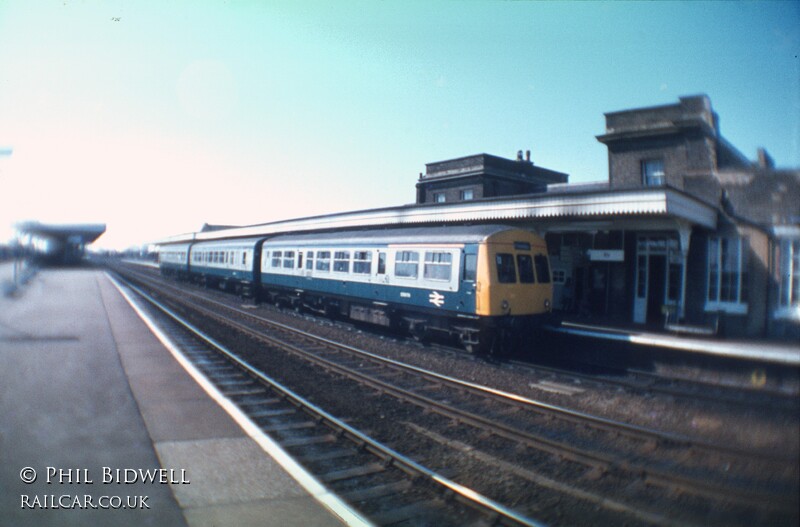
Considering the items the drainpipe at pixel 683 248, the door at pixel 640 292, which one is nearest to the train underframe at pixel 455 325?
the drainpipe at pixel 683 248

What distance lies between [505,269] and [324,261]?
333 inches

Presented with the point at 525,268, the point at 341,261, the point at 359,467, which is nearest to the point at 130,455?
the point at 359,467

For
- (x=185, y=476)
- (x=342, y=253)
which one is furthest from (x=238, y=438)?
(x=342, y=253)

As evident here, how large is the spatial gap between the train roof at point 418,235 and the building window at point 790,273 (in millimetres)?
6499

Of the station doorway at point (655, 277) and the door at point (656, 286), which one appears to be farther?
the door at point (656, 286)

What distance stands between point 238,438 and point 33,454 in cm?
220

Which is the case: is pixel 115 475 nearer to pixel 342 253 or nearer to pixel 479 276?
pixel 479 276

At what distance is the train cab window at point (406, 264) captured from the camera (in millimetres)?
13555

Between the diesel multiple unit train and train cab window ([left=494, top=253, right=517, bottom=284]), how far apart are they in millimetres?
26

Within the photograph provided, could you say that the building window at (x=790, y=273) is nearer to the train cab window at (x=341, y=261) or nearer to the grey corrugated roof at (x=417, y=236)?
the grey corrugated roof at (x=417, y=236)

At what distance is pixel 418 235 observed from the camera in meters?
13.8

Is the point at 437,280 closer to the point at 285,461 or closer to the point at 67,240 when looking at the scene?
the point at 285,461

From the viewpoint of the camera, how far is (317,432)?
275 inches

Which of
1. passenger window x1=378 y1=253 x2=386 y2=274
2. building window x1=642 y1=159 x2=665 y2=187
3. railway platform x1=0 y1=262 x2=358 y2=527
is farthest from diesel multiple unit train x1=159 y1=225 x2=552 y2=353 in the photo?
railway platform x1=0 y1=262 x2=358 y2=527
